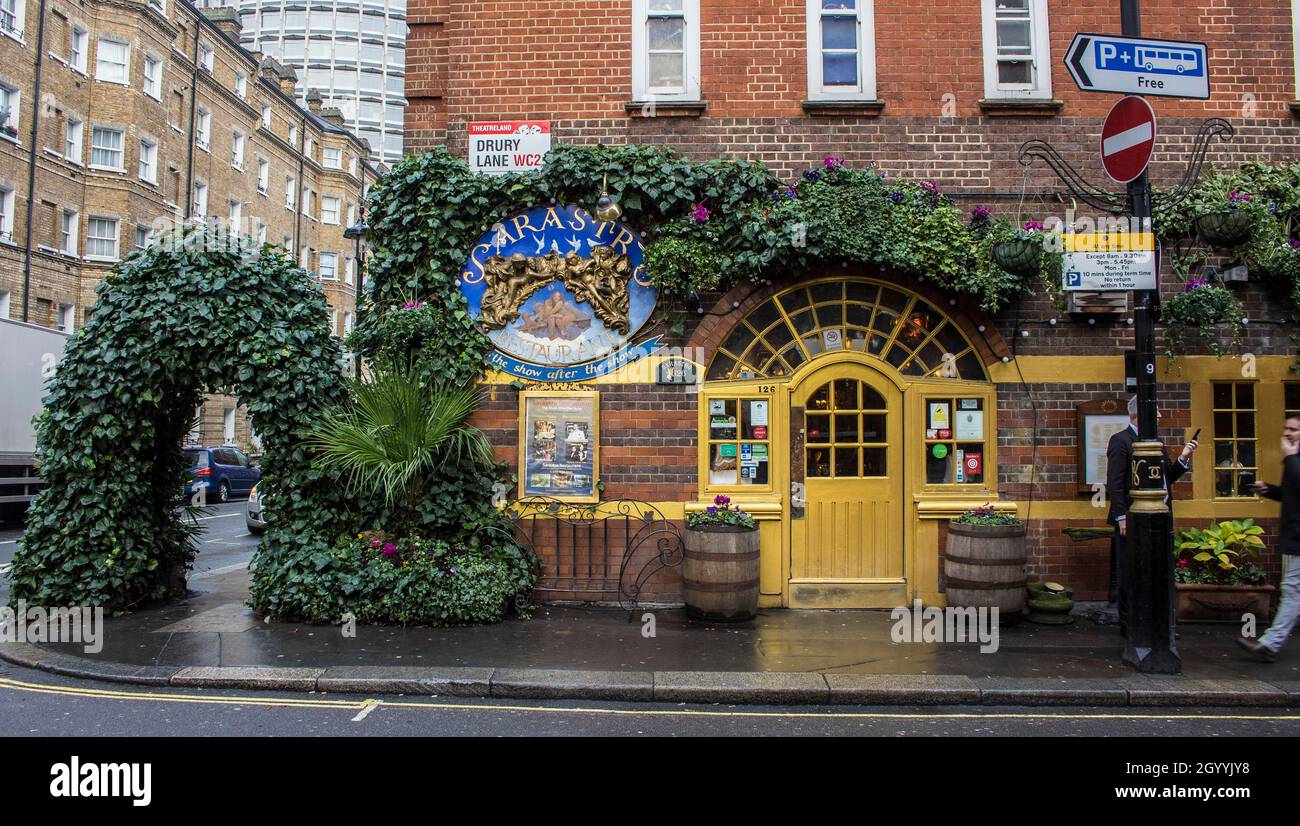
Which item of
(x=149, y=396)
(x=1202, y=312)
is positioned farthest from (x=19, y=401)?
(x=1202, y=312)

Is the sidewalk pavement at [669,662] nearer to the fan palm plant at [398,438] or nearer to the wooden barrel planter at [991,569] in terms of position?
the wooden barrel planter at [991,569]

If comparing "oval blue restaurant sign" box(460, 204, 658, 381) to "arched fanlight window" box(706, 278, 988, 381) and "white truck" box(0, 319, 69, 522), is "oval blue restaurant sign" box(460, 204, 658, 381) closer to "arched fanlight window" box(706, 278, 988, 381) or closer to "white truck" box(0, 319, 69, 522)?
"arched fanlight window" box(706, 278, 988, 381)

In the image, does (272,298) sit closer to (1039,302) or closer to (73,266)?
(1039,302)

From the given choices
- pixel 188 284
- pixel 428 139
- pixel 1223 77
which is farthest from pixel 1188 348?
pixel 188 284

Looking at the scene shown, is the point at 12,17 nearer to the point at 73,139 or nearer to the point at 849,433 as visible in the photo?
the point at 73,139

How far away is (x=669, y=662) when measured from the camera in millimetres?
6828

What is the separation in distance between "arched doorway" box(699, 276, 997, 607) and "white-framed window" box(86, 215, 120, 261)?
2901cm

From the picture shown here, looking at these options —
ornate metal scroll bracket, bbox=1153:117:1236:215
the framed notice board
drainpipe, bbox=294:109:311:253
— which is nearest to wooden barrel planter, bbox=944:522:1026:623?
the framed notice board

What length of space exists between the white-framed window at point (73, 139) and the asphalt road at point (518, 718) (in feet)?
95.3

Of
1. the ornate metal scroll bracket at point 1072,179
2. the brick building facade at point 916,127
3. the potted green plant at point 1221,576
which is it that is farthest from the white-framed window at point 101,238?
the potted green plant at point 1221,576

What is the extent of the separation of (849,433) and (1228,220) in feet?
13.7

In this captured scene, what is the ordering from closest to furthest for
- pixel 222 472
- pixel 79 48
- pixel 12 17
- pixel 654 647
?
pixel 654 647 < pixel 12 17 < pixel 222 472 < pixel 79 48

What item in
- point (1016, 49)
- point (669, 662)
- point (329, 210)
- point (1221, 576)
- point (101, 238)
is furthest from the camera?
point (329, 210)

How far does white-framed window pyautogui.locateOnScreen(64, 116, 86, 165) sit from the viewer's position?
95.1 feet
